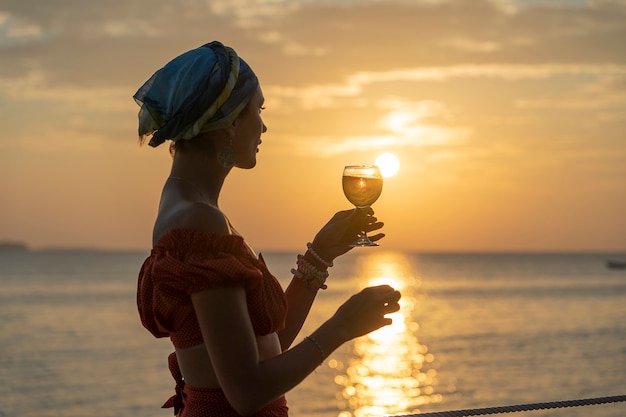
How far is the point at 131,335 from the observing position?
52.1 meters

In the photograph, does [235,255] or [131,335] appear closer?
[235,255]

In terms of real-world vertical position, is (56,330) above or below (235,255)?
above

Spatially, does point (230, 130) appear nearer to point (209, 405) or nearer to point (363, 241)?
point (209, 405)

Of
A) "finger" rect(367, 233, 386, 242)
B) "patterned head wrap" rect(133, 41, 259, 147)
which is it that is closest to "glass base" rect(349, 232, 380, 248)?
"finger" rect(367, 233, 386, 242)

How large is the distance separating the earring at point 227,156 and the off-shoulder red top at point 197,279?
255 mm

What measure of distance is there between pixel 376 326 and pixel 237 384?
416 millimetres

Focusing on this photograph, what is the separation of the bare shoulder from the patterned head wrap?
22 cm

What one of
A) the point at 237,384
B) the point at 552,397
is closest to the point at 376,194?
the point at 237,384

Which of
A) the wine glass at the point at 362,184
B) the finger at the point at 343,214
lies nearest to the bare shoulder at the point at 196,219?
the finger at the point at 343,214

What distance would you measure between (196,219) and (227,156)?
0.26 meters

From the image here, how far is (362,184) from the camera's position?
384cm

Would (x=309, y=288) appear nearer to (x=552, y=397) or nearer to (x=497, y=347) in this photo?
(x=552, y=397)

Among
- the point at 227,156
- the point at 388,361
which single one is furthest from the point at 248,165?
the point at 388,361

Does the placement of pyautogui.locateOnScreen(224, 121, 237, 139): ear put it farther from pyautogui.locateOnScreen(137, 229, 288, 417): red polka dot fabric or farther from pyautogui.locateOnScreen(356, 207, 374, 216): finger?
pyautogui.locateOnScreen(356, 207, 374, 216): finger
